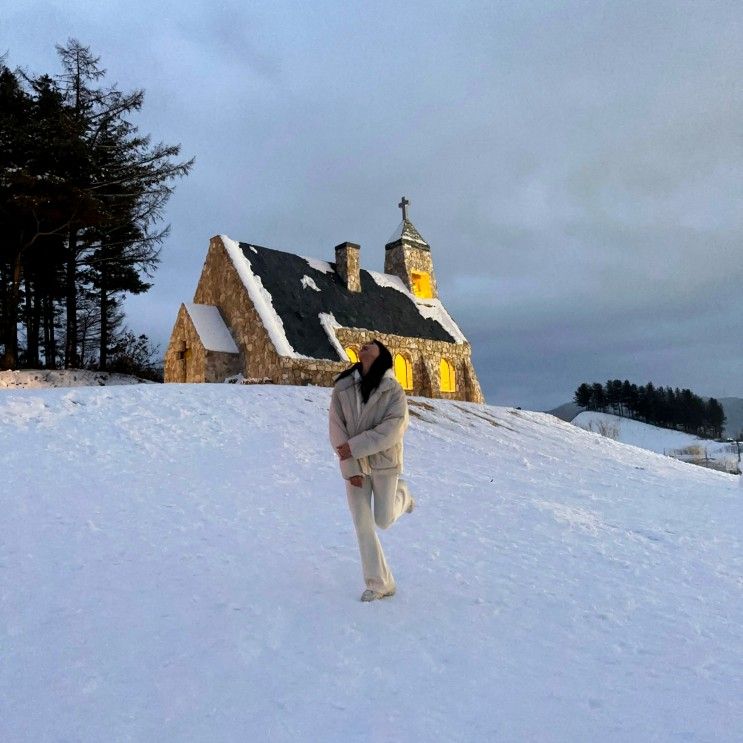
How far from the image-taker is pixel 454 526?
301 inches

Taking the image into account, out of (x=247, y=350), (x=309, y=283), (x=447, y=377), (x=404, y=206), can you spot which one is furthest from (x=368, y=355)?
(x=404, y=206)

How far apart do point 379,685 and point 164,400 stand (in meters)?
10.9

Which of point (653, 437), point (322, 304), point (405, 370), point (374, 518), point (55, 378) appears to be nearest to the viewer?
point (374, 518)

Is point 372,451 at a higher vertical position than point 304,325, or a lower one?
lower

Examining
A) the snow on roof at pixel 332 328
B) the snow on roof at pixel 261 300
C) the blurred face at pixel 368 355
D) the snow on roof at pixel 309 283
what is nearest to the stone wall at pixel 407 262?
the snow on roof at pixel 309 283

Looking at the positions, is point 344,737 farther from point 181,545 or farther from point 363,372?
point 181,545

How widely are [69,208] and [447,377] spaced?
57.5ft

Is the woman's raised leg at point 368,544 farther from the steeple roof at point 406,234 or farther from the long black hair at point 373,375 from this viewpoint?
the steeple roof at point 406,234

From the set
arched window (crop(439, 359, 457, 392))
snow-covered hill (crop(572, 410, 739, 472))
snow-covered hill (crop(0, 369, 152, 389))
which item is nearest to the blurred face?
snow-covered hill (crop(0, 369, 152, 389))

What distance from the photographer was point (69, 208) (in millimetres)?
21500

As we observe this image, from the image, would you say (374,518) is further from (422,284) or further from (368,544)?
(422,284)

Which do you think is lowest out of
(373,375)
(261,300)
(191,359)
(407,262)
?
(373,375)

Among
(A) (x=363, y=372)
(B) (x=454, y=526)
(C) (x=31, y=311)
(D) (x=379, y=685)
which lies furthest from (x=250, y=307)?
(D) (x=379, y=685)

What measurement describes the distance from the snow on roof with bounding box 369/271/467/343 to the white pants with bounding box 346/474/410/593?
2434cm
